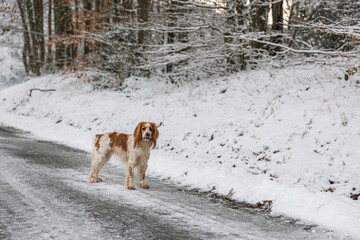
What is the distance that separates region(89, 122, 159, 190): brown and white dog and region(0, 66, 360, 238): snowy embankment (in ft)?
4.11

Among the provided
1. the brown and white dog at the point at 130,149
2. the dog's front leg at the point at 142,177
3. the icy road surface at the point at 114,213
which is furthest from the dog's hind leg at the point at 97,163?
the dog's front leg at the point at 142,177

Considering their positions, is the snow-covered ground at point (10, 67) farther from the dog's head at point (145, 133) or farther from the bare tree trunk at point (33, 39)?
the dog's head at point (145, 133)

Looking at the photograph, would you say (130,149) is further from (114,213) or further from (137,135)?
(114,213)

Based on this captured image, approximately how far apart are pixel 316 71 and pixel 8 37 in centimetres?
3628

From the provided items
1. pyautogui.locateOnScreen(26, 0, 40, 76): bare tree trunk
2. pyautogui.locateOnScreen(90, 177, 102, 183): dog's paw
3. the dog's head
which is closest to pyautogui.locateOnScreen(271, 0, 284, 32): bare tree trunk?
the dog's head

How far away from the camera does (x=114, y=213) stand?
14.7 ft

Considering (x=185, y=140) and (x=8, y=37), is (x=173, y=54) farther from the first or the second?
(x=8, y=37)

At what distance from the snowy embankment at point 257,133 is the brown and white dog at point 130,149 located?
125 cm

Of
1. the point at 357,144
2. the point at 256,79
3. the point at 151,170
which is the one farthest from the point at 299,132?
the point at 256,79

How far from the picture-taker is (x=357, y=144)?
6.56 m

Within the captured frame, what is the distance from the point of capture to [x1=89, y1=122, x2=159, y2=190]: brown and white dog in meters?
6.23

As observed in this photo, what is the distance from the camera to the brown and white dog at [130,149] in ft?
20.4

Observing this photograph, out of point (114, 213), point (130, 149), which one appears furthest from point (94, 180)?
point (114, 213)

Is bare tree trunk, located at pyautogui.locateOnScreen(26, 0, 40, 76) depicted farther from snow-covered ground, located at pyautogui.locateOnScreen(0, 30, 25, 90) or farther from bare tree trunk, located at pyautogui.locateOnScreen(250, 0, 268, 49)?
bare tree trunk, located at pyautogui.locateOnScreen(250, 0, 268, 49)
